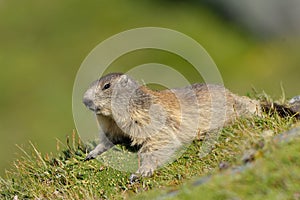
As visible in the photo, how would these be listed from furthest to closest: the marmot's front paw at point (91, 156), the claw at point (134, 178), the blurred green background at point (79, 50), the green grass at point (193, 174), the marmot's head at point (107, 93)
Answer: the blurred green background at point (79, 50), the marmot's front paw at point (91, 156), the marmot's head at point (107, 93), the claw at point (134, 178), the green grass at point (193, 174)

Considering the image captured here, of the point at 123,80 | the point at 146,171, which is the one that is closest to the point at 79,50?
the point at 123,80

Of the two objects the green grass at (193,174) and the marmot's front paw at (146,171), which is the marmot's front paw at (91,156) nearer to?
the green grass at (193,174)

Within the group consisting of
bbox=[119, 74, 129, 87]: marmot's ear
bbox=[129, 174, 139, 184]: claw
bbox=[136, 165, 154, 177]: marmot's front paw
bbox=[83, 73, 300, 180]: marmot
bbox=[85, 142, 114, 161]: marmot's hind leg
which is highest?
bbox=[119, 74, 129, 87]: marmot's ear

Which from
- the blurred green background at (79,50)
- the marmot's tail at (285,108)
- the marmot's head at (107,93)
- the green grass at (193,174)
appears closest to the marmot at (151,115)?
the marmot's head at (107,93)

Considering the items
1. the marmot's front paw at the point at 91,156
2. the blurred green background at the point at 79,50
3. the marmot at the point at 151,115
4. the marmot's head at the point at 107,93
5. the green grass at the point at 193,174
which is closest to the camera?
the green grass at the point at 193,174

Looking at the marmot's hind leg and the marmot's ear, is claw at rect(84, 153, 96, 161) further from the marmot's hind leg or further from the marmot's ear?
the marmot's ear

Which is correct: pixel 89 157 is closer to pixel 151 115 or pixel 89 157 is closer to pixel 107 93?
pixel 107 93

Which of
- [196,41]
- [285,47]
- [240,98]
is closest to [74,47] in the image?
[196,41]

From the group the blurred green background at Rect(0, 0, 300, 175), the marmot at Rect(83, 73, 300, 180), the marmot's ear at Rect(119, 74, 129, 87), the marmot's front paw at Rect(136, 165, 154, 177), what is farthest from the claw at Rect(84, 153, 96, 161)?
the blurred green background at Rect(0, 0, 300, 175)
